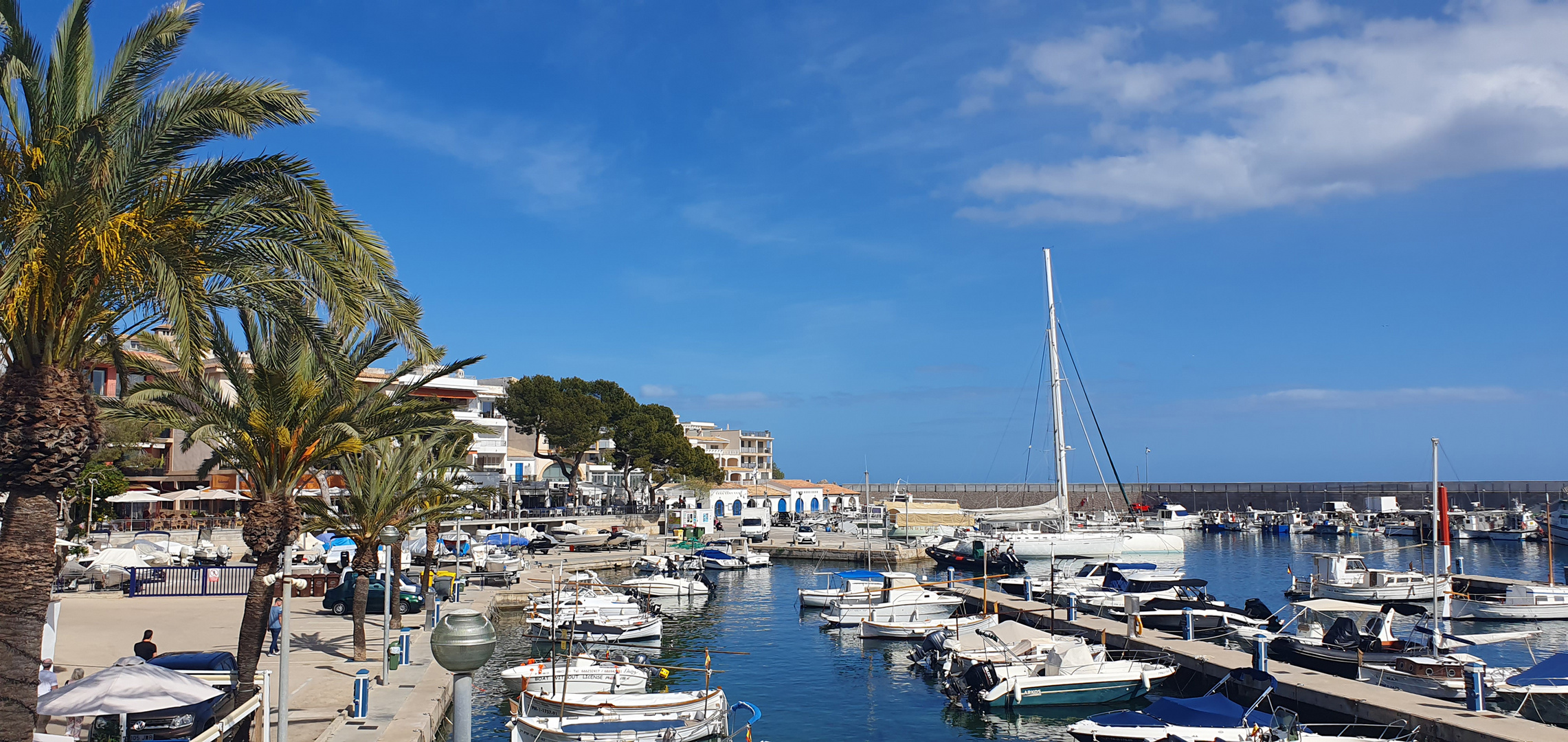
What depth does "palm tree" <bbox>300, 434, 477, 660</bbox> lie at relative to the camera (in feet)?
84.5

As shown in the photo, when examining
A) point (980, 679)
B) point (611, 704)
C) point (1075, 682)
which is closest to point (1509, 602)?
point (1075, 682)

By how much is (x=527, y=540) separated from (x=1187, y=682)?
4512 cm

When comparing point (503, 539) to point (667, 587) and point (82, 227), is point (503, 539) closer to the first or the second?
point (667, 587)

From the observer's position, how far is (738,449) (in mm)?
142500

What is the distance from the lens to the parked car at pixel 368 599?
34469 millimetres

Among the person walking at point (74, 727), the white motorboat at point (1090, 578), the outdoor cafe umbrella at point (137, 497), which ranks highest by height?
the outdoor cafe umbrella at point (137, 497)

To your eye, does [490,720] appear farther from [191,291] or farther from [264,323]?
[191,291]

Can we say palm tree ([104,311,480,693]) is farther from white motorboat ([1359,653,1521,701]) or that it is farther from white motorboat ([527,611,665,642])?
white motorboat ([1359,653,1521,701])

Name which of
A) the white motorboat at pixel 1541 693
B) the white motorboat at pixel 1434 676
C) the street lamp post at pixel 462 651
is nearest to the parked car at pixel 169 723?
the street lamp post at pixel 462 651

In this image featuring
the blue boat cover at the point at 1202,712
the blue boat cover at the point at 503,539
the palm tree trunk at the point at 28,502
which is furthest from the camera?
the blue boat cover at the point at 503,539

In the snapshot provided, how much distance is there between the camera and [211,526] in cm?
5825

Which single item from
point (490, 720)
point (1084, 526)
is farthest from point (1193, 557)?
A: point (490, 720)

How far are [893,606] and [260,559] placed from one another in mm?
25552

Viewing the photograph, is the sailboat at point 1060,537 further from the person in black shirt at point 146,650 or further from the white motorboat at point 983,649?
the person in black shirt at point 146,650
